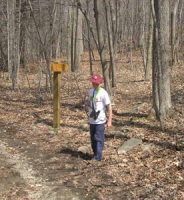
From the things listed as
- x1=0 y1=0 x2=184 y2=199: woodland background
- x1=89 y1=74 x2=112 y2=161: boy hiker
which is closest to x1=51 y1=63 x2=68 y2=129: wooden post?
x1=0 y1=0 x2=184 y2=199: woodland background

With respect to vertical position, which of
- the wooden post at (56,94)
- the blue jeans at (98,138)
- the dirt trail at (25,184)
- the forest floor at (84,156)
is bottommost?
the dirt trail at (25,184)

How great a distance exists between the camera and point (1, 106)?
42.2ft

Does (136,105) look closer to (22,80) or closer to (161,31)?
(161,31)

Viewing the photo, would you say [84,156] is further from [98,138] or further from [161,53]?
[161,53]

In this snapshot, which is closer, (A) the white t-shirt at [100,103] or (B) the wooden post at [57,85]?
(A) the white t-shirt at [100,103]

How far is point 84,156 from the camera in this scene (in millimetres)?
6754

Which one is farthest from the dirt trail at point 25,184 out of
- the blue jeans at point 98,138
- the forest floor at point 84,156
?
the blue jeans at point 98,138

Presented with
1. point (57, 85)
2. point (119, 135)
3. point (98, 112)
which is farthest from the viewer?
point (57, 85)

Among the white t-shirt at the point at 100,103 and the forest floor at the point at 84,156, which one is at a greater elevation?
the white t-shirt at the point at 100,103

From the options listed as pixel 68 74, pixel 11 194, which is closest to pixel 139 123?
pixel 11 194

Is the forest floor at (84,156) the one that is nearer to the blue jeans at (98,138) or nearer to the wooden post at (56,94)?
the blue jeans at (98,138)

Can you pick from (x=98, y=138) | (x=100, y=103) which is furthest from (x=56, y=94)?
(x=98, y=138)

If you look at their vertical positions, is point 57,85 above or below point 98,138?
above

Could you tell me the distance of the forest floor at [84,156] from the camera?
5105mm
